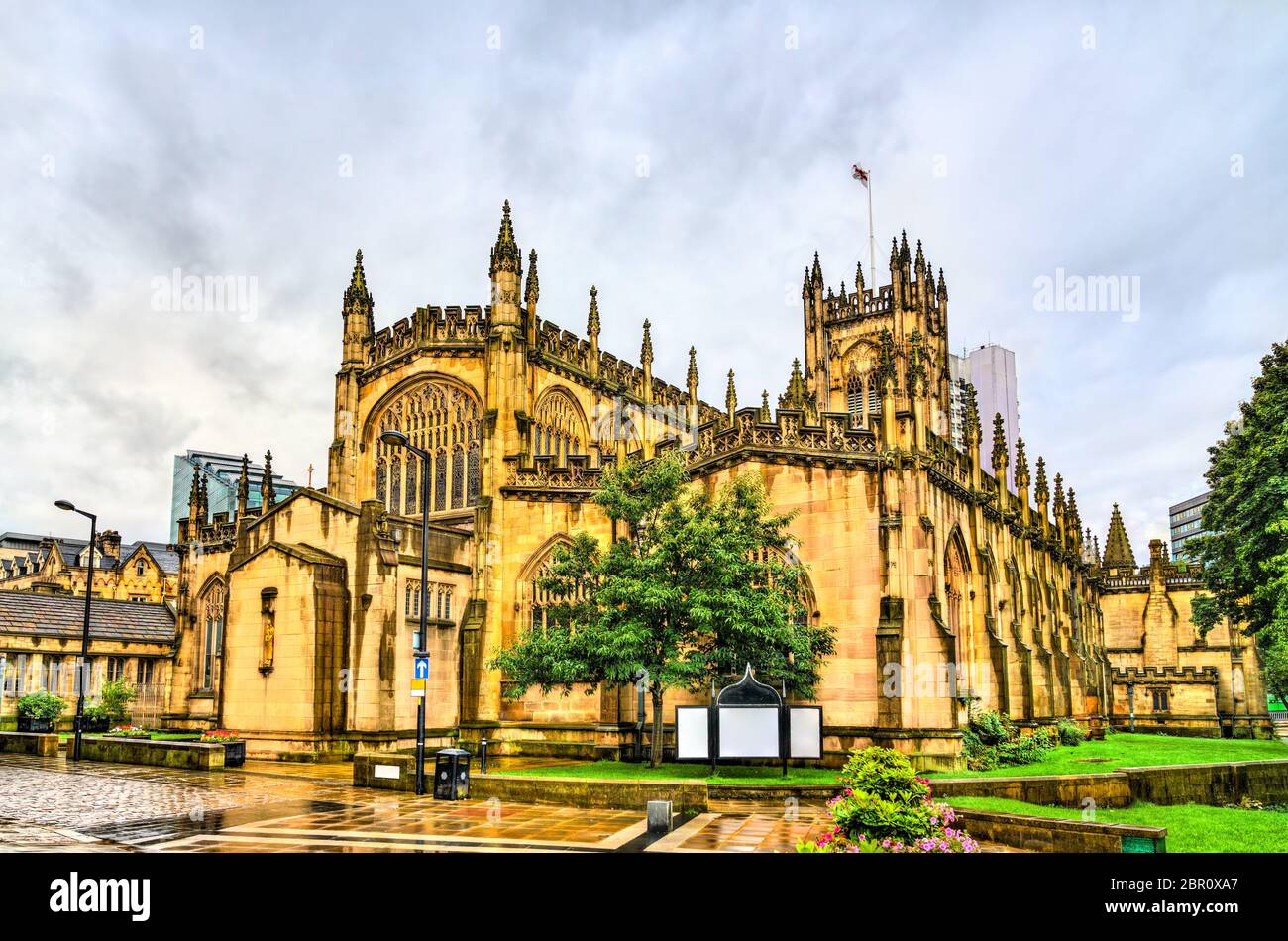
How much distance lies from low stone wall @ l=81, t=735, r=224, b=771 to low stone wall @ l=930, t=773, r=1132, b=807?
2101cm

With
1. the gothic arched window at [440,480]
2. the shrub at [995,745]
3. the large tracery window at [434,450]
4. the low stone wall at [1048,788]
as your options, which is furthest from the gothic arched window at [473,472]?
the low stone wall at [1048,788]

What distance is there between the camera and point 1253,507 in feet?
122

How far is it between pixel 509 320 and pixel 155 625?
32.0 meters

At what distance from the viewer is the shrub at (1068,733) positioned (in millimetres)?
36438

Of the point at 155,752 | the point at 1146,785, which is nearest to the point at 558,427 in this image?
the point at 155,752

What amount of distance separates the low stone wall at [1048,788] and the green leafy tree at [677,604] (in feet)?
17.8

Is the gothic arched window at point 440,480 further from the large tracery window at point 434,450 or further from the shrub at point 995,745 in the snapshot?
the shrub at point 995,745

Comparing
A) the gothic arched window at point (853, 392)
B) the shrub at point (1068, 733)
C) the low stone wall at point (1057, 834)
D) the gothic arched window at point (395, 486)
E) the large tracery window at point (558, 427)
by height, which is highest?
the gothic arched window at point (853, 392)

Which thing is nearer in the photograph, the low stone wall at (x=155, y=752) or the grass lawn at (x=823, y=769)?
the grass lawn at (x=823, y=769)

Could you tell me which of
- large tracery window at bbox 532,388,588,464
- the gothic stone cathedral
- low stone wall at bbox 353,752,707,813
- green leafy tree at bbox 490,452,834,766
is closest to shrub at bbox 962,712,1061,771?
the gothic stone cathedral

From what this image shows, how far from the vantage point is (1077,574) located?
55375 millimetres

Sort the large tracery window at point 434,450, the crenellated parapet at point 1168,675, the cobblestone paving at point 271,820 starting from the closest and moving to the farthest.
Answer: the cobblestone paving at point 271,820 → the large tracery window at point 434,450 → the crenellated parapet at point 1168,675

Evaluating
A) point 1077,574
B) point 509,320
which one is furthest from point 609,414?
point 1077,574
